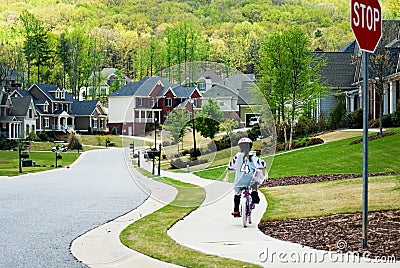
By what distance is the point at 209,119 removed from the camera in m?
17.9

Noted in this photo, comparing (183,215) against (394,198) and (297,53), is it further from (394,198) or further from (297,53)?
(297,53)

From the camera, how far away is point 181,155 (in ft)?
69.5

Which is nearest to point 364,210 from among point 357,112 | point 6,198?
point 6,198

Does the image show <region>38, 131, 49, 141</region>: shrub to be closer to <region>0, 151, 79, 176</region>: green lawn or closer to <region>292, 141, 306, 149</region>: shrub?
<region>0, 151, 79, 176</region>: green lawn

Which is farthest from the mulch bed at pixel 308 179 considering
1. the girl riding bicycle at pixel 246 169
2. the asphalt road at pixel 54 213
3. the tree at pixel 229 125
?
the girl riding bicycle at pixel 246 169

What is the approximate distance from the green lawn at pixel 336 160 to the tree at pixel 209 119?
3941 mm

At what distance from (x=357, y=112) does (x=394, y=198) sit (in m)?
26.7

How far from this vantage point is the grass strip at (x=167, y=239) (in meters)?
8.85

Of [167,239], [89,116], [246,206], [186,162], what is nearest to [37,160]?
[89,116]

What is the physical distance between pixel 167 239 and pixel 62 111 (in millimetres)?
66100

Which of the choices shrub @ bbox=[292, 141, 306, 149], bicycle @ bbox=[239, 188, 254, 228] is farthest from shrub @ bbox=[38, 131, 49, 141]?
bicycle @ bbox=[239, 188, 254, 228]

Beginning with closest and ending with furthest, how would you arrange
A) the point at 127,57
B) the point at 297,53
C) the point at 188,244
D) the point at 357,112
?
the point at 188,244 < the point at 297,53 < the point at 357,112 < the point at 127,57

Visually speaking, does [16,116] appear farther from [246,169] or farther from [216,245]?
[216,245]

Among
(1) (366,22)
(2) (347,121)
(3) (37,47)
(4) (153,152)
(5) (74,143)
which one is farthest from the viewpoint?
(3) (37,47)
